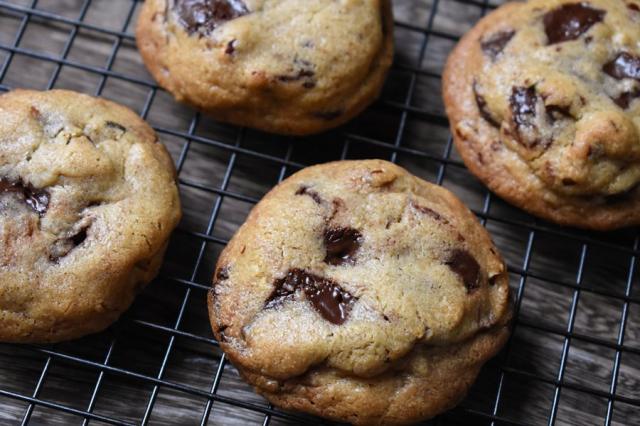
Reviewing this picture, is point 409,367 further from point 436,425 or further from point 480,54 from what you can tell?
point 480,54

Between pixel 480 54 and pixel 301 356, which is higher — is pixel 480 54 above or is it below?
above

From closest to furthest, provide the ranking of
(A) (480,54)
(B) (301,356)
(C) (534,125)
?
(B) (301,356) → (C) (534,125) → (A) (480,54)

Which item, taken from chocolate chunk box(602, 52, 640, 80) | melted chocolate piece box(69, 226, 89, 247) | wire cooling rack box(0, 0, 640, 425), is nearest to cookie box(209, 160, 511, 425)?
wire cooling rack box(0, 0, 640, 425)

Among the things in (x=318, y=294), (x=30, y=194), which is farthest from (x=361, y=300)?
(x=30, y=194)

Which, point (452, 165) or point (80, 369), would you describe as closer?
point (80, 369)

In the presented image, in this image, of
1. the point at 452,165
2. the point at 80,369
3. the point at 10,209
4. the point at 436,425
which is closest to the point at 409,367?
the point at 436,425

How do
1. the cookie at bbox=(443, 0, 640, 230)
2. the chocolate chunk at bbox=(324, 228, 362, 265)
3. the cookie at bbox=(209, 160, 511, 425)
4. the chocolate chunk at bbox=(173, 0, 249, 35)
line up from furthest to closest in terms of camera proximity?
the chocolate chunk at bbox=(173, 0, 249, 35) < the cookie at bbox=(443, 0, 640, 230) < the chocolate chunk at bbox=(324, 228, 362, 265) < the cookie at bbox=(209, 160, 511, 425)

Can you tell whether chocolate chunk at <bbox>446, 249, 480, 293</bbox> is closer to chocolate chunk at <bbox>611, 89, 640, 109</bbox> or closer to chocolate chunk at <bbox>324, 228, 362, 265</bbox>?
chocolate chunk at <bbox>324, 228, 362, 265</bbox>

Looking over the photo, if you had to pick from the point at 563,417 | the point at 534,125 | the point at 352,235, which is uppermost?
the point at 534,125
